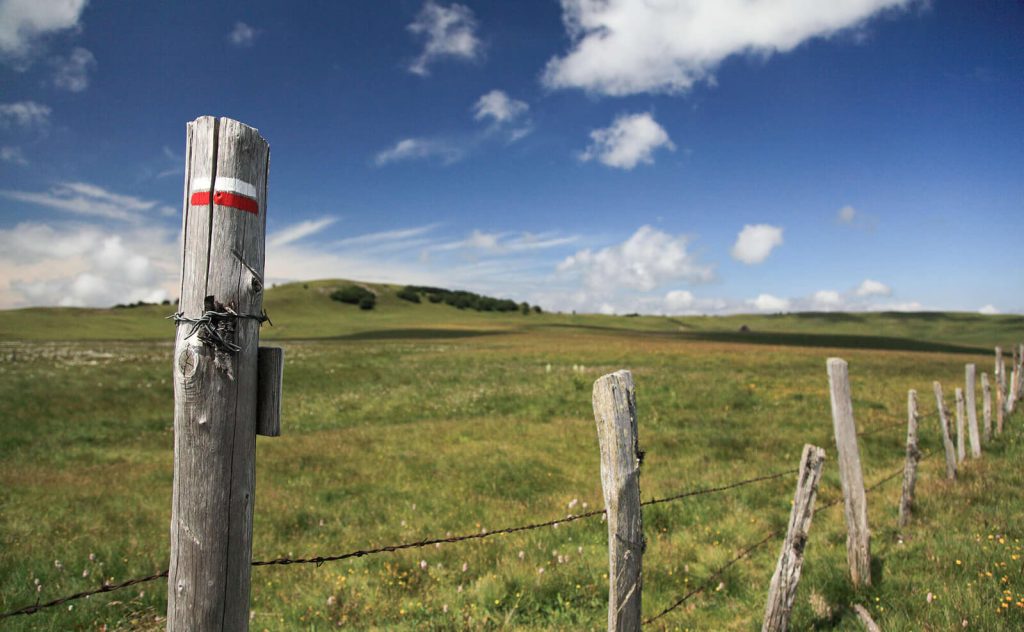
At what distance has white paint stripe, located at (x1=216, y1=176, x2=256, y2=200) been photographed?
2602 millimetres

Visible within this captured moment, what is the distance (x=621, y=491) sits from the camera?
3.44 metres

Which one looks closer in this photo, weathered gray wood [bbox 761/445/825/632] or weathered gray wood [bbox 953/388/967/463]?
weathered gray wood [bbox 761/445/825/632]

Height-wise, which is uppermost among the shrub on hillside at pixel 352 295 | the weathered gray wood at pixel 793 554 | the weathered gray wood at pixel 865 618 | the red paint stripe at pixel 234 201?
the shrub on hillside at pixel 352 295

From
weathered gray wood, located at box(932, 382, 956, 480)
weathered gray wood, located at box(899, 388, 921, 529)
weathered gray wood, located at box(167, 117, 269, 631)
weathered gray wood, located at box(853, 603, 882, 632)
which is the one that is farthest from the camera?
weathered gray wood, located at box(932, 382, 956, 480)

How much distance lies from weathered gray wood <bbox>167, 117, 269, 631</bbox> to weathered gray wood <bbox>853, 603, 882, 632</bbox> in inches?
200

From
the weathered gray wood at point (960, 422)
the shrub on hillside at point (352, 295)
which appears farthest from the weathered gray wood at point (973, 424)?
the shrub on hillside at point (352, 295)

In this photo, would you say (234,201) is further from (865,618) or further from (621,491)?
(865,618)

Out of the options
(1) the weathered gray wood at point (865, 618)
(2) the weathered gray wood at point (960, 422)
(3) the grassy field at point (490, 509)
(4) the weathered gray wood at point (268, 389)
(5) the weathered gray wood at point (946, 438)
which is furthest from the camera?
(2) the weathered gray wood at point (960, 422)

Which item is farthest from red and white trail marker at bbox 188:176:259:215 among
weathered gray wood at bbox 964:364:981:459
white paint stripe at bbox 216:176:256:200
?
weathered gray wood at bbox 964:364:981:459

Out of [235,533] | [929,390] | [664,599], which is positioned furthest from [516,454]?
[929,390]

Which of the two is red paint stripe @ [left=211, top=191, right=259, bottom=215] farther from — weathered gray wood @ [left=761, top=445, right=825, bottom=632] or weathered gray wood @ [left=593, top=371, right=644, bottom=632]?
weathered gray wood @ [left=761, top=445, right=825, bottom=632]

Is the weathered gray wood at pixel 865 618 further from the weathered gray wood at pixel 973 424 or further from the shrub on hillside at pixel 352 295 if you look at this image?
the shrub on hillside at pixel 352 295

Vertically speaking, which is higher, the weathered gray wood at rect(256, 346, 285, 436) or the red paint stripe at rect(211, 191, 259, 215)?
the red paint stripe at rect(211, 191, 259, 215)

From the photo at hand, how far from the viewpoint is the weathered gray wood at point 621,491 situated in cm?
345
